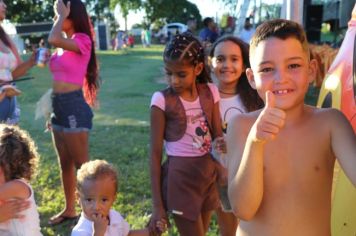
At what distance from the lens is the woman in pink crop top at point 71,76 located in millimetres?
3818

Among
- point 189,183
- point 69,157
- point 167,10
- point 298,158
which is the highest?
point 167,10

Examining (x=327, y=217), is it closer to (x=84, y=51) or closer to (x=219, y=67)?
(x=219, y=67)

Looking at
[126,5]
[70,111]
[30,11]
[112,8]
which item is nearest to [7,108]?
[70,111]

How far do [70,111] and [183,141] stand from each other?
1.53 meters

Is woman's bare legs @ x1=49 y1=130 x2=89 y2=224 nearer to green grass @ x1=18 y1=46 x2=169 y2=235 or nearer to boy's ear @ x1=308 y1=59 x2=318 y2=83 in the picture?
green grass @ x1=18 y1=46 x2=169 y2=235

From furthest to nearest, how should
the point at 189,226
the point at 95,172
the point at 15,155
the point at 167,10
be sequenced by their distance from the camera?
the point at 167,10 < the point at 15,155 < the point at 189,226 < the point at 95,172

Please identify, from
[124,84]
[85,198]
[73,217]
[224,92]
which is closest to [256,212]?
[85,198]

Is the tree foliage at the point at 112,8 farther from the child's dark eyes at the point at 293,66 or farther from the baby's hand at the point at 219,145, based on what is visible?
the child's dark eyes at the point at 293,66

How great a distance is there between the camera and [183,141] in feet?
8.50

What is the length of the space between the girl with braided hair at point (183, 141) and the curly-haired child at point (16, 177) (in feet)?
2.31

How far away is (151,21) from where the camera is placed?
57.0 meters

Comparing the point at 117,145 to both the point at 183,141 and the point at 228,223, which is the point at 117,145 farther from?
the point at 183,141

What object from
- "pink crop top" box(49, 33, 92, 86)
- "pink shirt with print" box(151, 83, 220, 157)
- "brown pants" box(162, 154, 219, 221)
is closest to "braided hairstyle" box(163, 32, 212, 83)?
"pink shirt with print" box(151, 83, 220, 157)

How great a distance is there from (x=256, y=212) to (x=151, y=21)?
56.7 metres
